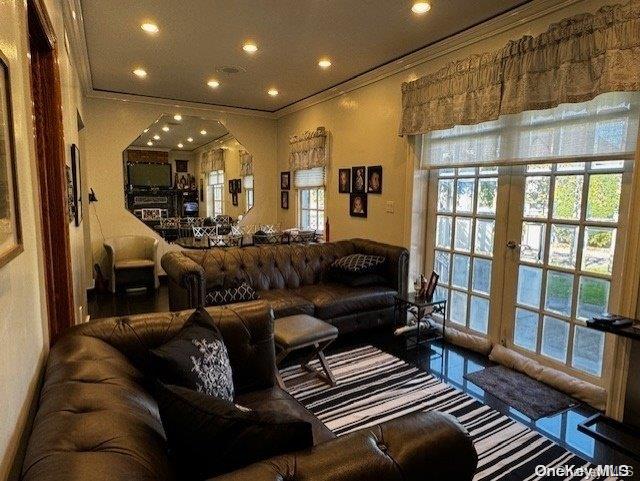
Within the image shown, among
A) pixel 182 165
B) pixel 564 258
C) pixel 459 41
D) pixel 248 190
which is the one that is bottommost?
pixel 564 258

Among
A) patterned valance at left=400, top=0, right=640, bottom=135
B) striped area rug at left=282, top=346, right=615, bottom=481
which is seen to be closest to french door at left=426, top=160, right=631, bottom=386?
patterned valance at left=400, top=0, right=640, bottom=135

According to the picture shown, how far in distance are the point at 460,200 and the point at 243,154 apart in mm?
4020

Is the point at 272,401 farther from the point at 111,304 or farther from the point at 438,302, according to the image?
the point at 111,304

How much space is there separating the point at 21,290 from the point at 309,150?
4.71 meters

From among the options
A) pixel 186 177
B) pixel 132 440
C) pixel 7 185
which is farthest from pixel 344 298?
pixel 186 177

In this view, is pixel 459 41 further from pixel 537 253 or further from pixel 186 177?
pixel 186 177

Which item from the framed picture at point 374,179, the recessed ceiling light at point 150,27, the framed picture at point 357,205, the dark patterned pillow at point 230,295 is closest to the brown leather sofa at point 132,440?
the dark patterned pillow at point 230,295

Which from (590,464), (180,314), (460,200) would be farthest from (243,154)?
(590,464)

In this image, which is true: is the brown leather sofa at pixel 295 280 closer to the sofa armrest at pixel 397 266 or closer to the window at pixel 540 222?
the sofa armrest at pixel 397 266

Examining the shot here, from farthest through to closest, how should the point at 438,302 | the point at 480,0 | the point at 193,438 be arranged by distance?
the point at 438,302, the point at 480,0, the point at 193,438

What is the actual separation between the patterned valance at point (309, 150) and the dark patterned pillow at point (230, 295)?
8.25 ft

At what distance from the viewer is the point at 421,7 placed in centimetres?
288

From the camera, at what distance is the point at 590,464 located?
6.57 ft

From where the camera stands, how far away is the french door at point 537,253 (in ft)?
8.59
